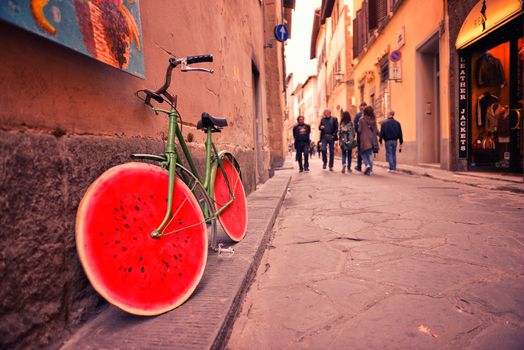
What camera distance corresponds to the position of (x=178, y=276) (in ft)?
5.40

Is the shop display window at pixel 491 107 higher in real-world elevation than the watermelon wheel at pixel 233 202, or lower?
higher

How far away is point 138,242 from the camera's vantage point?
1487 millimetres

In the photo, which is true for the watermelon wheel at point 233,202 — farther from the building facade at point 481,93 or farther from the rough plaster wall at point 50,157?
the building facade at point 481,93

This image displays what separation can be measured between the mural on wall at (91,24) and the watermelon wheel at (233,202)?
1.06 m

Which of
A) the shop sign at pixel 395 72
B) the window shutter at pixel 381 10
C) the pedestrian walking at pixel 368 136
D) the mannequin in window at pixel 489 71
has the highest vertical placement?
the window shutter at pixel 381 10

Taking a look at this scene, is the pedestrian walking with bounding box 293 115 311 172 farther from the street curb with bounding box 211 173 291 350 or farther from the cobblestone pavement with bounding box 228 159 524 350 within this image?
the street curb with bounding box 211 173 291 350

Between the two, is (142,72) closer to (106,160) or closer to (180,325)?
(106,160)

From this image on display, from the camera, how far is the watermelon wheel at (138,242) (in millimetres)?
1309

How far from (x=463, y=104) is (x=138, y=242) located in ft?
27.8

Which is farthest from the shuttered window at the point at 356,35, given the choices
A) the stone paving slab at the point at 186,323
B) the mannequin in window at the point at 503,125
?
the stone paving slab at the point at 186,323

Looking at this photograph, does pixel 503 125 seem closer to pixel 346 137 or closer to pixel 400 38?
pixel 346 137

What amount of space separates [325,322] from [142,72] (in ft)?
5.25

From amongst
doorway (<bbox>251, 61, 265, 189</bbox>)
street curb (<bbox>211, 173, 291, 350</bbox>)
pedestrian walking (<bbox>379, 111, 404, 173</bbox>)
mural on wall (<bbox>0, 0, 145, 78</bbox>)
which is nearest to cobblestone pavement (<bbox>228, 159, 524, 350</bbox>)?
street curb (<bbox>211, 173, 291, 350</bbox>)

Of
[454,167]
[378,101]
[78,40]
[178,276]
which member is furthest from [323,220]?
[378,101]
